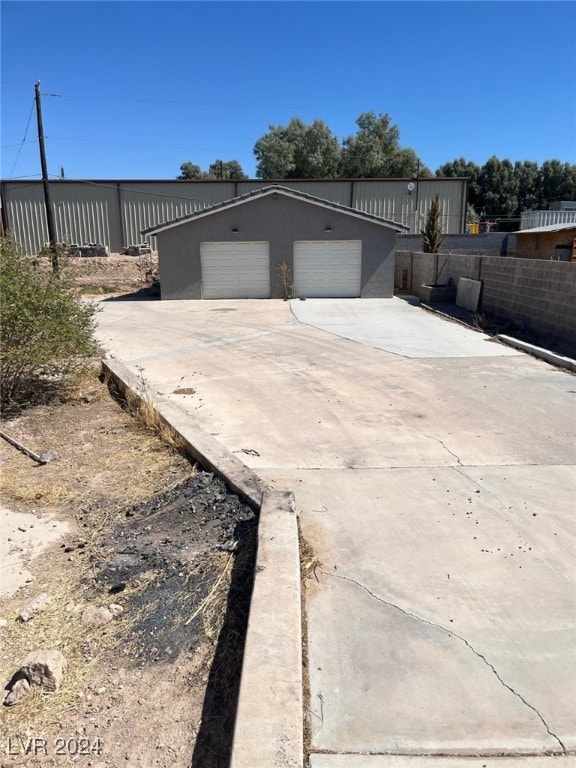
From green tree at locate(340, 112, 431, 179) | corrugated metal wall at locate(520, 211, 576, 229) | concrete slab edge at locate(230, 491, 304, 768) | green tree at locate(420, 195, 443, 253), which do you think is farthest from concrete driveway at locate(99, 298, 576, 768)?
green tree at locate(340, 112, 431, 179)

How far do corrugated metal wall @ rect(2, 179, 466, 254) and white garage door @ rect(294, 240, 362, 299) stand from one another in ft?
37.4

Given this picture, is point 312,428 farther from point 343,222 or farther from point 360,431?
point 343,222

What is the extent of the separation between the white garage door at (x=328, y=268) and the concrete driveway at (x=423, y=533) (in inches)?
490

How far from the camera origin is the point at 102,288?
26109mm

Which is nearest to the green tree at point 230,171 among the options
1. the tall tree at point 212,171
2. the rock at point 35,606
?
the tall tree at point 212,171

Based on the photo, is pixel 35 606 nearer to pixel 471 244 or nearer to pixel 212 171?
pixel 471 244

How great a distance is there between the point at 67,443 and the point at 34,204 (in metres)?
30.3

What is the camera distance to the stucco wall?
862 inches

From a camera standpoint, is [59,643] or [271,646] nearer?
[271,646]

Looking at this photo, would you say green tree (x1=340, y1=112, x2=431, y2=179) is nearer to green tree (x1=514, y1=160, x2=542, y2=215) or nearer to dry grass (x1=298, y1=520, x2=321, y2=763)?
green tree (x1=514, y1=160, x2=542, y2=215)

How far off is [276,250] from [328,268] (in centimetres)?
213

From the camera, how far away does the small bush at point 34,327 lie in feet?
23.6

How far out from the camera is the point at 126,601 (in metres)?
3.52

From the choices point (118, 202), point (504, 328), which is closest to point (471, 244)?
point (504, 328)
